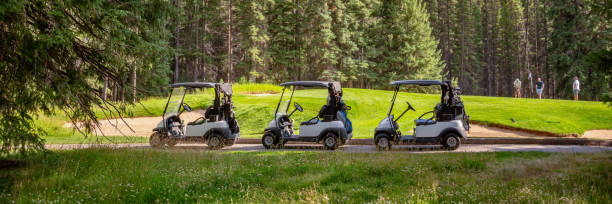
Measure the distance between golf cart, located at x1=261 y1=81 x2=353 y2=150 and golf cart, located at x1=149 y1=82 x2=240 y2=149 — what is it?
123 centimetres

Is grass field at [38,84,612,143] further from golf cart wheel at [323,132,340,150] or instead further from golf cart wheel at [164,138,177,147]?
golf cart wheel at [323,132,340,150]

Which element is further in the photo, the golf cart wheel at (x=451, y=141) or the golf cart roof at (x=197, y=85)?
the golf cart roof at (x=197, y=85)

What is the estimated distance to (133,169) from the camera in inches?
261

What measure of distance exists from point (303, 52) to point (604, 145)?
2757 cm

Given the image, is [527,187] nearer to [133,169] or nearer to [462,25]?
[133,169]

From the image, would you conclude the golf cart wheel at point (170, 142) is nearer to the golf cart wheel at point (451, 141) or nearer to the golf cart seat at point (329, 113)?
the golf cart seat at point (329, 113)

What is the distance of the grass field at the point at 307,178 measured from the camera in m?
5.21

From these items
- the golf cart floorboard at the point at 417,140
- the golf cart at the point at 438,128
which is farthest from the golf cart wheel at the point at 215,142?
the golf cart floorboard at the point at 417,140

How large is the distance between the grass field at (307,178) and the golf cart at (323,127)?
233 centimetres

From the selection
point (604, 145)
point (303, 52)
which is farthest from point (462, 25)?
point (604, 145)

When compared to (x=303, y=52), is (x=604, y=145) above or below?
below

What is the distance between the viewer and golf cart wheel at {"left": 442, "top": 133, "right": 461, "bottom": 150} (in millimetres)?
9938

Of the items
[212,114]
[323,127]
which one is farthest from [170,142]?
[323,127]

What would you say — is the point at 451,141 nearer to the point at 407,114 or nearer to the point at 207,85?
the point at 207,85
